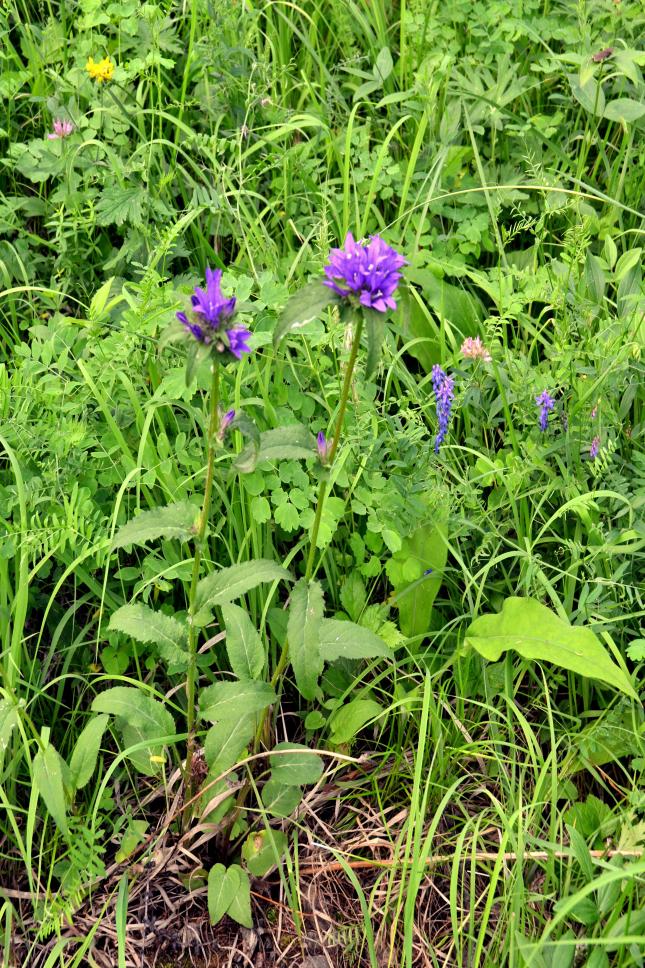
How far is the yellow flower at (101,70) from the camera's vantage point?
265 cm

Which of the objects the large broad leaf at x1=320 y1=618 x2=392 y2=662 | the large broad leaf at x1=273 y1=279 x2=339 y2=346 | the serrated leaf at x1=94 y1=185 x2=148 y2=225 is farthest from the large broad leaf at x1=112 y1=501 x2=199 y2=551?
the serrated leaf at x1=94 y1=185 x2=148 y2=225

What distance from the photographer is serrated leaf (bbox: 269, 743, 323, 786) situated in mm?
1848

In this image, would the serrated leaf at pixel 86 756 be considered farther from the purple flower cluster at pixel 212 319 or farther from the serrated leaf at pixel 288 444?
the purple flower cluster at pixel 212 319

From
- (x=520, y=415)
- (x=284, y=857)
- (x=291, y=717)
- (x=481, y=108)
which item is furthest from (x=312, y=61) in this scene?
(x=284, y=857)

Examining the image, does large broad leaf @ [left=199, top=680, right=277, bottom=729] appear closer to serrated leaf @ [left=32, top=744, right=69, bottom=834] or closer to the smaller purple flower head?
serrated leaf @ [left=32, top=744, right=69, bottom=834]

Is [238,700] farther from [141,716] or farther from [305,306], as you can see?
[305,306]

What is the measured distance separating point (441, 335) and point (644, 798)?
1254mm

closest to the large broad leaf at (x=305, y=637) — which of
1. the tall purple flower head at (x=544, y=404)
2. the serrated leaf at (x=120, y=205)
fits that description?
the tall purple flower head at (x=544, y=404)

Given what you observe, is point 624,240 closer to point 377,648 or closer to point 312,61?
point 312,61

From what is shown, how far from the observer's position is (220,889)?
1819mm

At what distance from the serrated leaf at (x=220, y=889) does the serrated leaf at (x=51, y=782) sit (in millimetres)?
320

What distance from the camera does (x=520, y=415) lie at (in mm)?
2318

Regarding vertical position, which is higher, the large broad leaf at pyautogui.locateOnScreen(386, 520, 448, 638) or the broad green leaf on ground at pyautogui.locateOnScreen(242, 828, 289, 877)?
the large broad leaf at pyautogui.locateOnScreen(386, 520, 448, 638)

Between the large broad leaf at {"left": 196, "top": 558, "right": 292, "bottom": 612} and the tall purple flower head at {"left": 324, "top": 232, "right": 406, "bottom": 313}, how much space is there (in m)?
0.55
